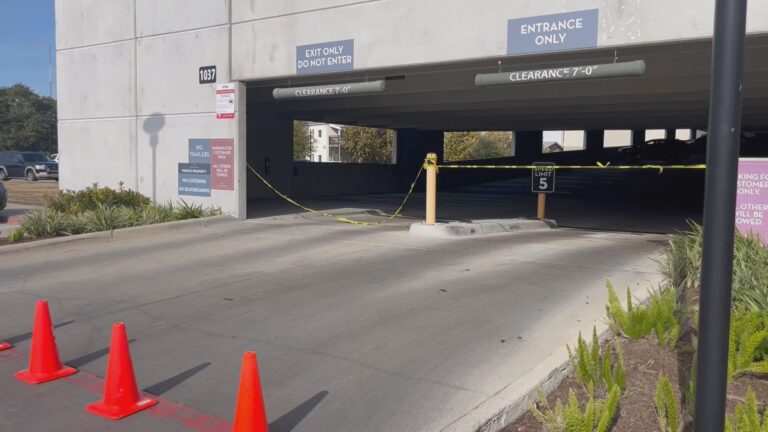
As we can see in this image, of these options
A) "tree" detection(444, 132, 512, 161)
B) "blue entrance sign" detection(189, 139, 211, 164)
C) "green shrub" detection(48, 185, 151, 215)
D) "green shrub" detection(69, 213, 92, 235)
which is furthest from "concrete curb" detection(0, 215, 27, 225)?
"tree" detection(444, 132, 512, 161)

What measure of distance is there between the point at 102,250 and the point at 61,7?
9.18 metres

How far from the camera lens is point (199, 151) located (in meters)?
14.4

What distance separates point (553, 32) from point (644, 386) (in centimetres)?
655

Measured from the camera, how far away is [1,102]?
87562 mm

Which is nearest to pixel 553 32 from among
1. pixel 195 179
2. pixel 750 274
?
pixel 750 274

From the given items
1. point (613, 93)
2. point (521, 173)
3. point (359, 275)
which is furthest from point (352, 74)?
point (521, 173)

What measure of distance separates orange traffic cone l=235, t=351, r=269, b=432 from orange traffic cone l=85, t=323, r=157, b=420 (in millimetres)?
1153

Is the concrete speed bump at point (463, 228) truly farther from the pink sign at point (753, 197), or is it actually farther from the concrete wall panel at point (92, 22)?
the concrete wall panel at point (92, 22)

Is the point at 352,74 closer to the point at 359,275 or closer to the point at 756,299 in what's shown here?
the point at 359,275

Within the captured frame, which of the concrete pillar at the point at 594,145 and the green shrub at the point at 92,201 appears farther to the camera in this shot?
the concrete pillar at the point at 594,145

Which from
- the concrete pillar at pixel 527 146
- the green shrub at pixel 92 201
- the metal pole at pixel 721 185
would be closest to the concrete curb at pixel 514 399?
the metal pole at pixel 721 185

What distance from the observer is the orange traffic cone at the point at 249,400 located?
383 centimetres

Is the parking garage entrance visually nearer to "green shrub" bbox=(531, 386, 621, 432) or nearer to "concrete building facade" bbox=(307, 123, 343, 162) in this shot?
"green shrub" bbox=(531, 386, 621, 432)

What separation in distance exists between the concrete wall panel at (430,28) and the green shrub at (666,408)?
6124mm
